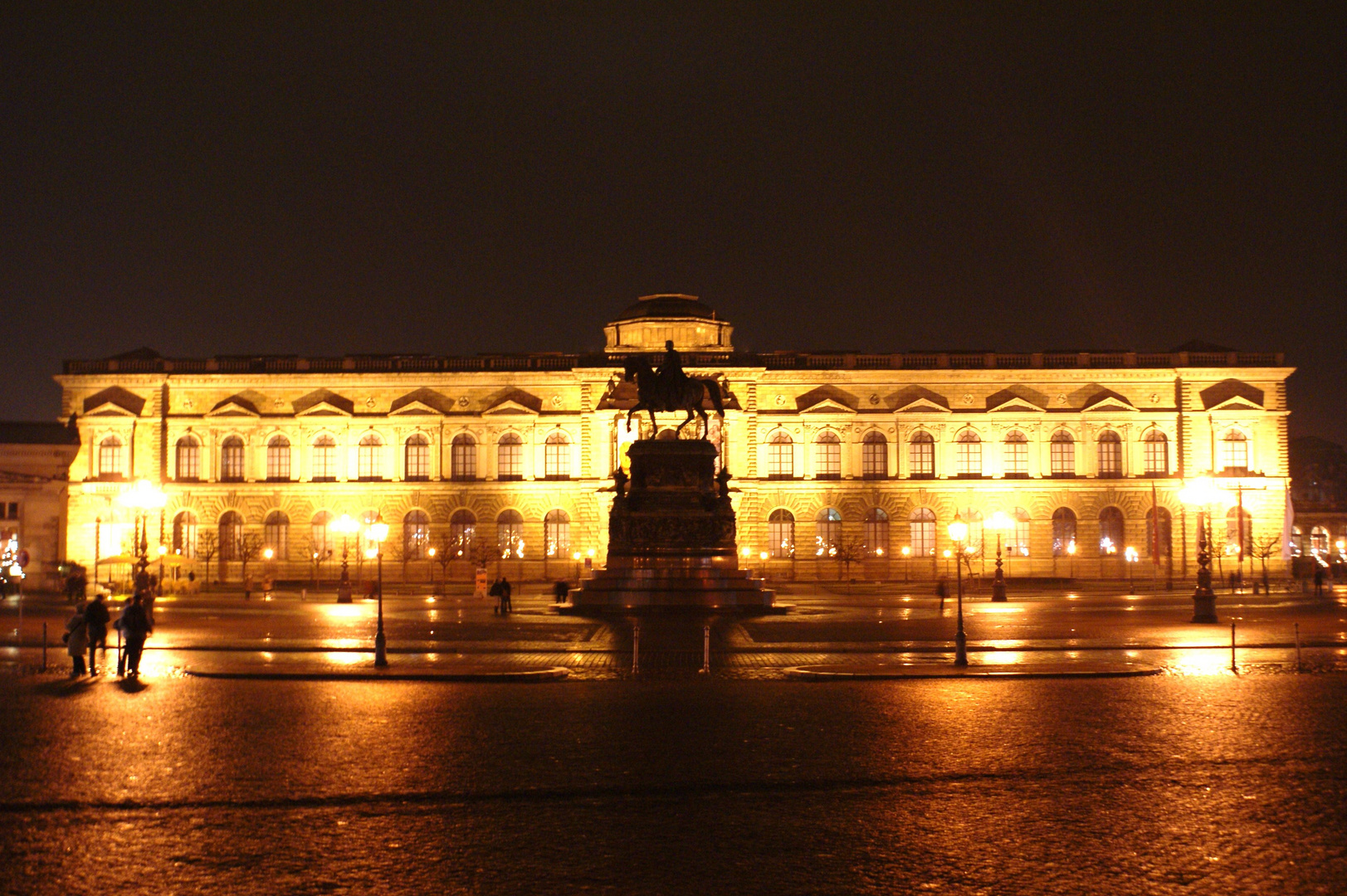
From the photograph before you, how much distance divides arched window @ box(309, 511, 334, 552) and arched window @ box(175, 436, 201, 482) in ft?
25.1

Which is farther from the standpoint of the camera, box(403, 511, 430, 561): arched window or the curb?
box(403, 511, 430, 561): arched window

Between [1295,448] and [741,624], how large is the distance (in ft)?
528

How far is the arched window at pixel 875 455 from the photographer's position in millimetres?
80812

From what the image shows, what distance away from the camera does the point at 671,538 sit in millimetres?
36750

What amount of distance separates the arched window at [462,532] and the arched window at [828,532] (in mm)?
19451

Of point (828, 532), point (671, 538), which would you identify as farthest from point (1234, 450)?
point (671, 538)

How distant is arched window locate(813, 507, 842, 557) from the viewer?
261 ft

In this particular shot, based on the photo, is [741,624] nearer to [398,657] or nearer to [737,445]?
[398,657]

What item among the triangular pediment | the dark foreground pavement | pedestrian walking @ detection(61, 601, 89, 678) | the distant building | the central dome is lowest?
the dark foreground pavement

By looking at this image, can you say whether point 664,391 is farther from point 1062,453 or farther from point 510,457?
point 1062,453

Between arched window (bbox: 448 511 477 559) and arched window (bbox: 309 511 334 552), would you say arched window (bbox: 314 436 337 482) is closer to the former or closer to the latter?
arched window (bbox: 309 511 334 552)

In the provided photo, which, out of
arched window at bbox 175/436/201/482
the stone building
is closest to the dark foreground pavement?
the stone building

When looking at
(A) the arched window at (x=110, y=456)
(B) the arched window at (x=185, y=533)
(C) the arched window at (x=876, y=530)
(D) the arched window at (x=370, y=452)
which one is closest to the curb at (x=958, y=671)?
(C) the arched window at (x=876, y=530)

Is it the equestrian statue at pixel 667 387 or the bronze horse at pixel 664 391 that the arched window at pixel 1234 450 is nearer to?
the equestrian statue at pixel 667 387
